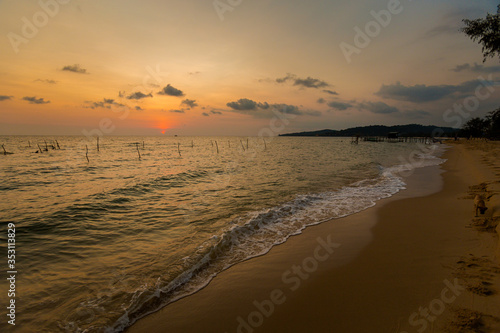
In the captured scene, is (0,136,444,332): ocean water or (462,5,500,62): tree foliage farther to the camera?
(462,5,500,62): tree foliage

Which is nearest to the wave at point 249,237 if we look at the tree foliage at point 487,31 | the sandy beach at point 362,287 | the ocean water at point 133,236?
the ocean water at point 133,236

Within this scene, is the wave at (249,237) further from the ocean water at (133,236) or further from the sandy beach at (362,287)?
the sandy beach at (362,287)

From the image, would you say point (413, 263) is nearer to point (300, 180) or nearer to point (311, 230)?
point (311, 230)

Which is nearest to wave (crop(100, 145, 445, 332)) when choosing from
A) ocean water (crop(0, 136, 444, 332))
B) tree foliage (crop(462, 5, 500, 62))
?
ocean water (crop(0, 136, 444, 332))

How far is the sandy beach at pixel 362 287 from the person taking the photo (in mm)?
3707

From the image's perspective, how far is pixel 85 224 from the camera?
9.62 meters

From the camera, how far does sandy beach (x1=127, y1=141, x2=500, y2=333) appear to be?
3.71 metres

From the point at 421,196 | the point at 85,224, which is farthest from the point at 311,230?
the point at 85,224

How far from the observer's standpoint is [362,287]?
4.68 metres

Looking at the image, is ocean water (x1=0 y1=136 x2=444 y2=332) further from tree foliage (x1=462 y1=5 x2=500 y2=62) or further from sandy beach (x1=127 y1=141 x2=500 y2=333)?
tree foliage (x1=462 y1=5 x2=500 y2=62)

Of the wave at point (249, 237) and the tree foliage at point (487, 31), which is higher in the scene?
the tree foliage at point (487, 31)

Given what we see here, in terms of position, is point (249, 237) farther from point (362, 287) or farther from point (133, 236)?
point (133, 236)

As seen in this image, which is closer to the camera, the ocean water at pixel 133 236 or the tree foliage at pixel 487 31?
the ocean water at pixel 133 236

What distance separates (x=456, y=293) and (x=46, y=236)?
12346 millimetres
